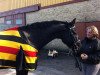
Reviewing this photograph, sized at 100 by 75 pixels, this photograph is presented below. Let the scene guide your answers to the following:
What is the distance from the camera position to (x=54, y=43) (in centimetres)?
1659

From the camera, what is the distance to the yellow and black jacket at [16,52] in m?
4.94

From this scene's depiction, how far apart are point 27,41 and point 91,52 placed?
1457 millimetres

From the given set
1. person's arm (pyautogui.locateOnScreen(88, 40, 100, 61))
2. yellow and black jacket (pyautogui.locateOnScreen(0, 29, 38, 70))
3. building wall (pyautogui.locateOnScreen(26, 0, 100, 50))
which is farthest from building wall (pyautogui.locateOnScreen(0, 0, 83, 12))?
yellow and black jacket (pyautogui.locateOnScreen(0, 29, 38, 70))

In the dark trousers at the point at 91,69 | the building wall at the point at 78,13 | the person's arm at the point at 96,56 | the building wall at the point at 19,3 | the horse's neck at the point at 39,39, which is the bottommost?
the dark trousers at the point at 91,69

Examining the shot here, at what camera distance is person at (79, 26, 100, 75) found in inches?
207

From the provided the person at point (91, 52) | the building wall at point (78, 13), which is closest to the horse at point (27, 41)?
the person at point (91, 52)

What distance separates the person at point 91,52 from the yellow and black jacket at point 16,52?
113cm

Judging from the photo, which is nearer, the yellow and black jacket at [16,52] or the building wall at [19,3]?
the yellow and black jacket at [16,52]

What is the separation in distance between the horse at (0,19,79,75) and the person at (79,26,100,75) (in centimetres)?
39

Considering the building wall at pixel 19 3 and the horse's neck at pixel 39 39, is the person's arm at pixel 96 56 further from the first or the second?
the building wall at pixel 19 3

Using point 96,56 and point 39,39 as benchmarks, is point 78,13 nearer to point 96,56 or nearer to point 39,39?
point 96,56

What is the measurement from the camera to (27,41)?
4992 millimetres

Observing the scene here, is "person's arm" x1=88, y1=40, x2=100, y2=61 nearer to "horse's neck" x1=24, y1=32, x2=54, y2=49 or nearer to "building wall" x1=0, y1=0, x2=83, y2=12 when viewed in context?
"horse's neck" x1=24, y1=32, x2=54, y2=49

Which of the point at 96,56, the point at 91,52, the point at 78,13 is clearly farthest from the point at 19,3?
the point at 96,56
